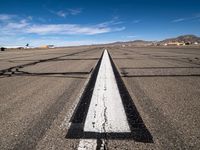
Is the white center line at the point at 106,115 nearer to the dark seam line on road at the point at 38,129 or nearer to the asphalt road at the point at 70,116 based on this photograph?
the asphalt road at the point at 70,116

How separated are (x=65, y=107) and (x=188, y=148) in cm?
218

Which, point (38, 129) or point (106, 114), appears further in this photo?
point (106, 114)

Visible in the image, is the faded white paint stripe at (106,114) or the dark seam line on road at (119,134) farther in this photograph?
the faded white paint stripe at (106,114)

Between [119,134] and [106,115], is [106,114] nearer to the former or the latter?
[106,115]

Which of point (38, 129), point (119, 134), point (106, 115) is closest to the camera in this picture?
point (119, 134)

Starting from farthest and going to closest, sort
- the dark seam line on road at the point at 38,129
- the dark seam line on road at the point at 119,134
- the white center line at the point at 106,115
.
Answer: the white center line at the point at 106,115 → the dark seam line on road at the point at 119,134 → the dark seam line on road at the point at 38,129

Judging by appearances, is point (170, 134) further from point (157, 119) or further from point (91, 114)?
point (91, 114)

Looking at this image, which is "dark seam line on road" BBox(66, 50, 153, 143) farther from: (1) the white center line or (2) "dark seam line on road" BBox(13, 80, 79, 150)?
(2) "dark seam line on road" BBox(13, 80, 79, 150)

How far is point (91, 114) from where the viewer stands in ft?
10.8

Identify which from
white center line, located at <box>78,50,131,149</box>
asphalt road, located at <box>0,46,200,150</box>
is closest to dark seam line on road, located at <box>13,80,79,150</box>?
asphalt road, located at <box>0,46,200,150</box>

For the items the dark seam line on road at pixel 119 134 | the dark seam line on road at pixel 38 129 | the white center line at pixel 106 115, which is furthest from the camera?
the white center line at pixel 106 115

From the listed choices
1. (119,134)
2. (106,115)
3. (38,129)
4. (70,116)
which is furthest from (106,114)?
(38,129)

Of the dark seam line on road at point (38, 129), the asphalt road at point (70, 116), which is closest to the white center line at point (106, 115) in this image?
the asphalt road at point (70, 116)

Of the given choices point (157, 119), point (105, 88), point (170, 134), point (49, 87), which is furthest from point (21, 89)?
point (170, 134)
